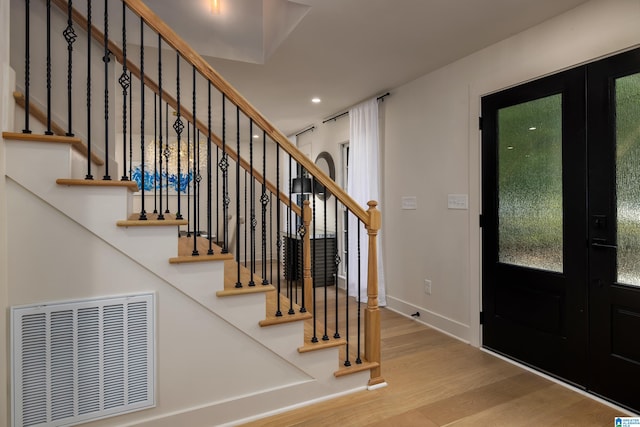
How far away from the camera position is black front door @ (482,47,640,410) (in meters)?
2.20

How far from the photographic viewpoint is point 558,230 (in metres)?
2.58

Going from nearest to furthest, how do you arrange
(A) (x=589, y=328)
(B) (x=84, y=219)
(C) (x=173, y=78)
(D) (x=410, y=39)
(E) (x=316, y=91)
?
(B) (x=84, y=219) → (A) (x=589, y=328) → (D) (x=410, y=39) → (C) (x=173, y=78) → (E) (x=316, y=91)

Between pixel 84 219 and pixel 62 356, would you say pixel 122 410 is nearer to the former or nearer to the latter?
pixel 62 356

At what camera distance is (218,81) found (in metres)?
2.02

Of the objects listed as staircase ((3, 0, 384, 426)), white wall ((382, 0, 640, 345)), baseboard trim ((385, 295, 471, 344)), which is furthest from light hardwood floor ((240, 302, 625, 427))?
white wall ((382, 0, 640, 345))

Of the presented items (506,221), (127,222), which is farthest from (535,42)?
(127,222)

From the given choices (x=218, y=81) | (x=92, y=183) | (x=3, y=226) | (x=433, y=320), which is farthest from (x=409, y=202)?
(x=3, y=226)

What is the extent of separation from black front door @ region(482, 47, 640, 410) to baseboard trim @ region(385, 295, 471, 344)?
0.76 feet

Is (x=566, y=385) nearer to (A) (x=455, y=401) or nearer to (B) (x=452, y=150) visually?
(A) (x=455, y=401)

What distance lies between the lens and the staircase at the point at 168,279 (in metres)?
1.69

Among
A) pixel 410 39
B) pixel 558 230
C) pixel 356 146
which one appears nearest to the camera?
pixel 558 230

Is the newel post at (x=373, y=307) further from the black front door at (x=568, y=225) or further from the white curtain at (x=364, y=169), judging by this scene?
the white curtain at (x=364, y=169)

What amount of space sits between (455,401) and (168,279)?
1.90 meters

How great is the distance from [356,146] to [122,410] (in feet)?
11.8
